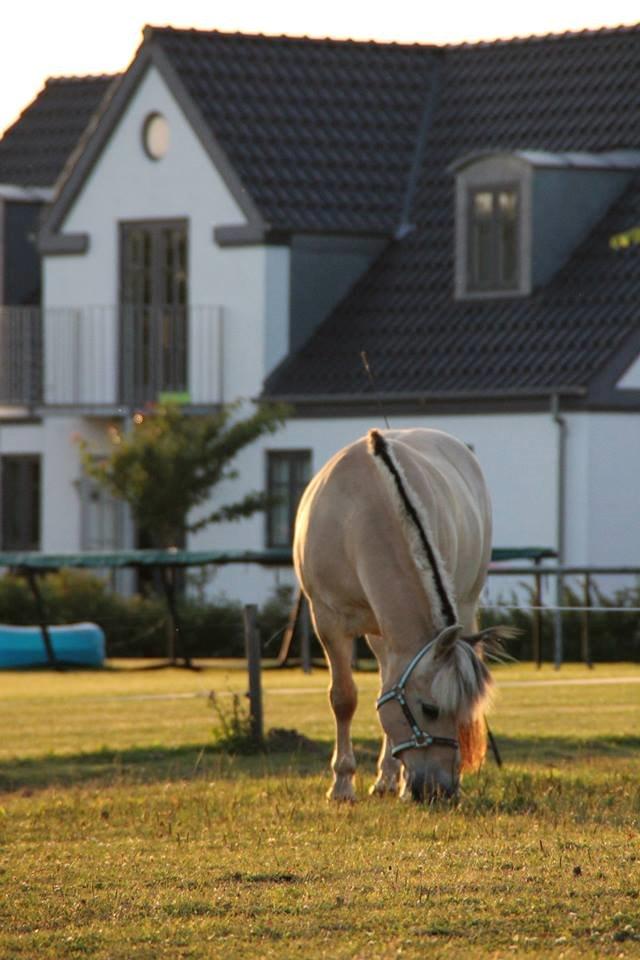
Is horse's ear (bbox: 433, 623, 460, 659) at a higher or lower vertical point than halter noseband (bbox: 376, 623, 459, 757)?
higher

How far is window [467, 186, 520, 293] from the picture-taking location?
112 feet

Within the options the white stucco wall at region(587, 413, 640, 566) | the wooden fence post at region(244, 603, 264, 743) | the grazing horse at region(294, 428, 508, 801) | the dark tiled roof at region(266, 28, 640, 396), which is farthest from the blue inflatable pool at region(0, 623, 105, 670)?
the grazing horse at region(294, 428, 508, 801)

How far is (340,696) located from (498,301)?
2030cm

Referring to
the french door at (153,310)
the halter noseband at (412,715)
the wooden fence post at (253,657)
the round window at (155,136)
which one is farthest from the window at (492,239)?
the halter noseband at (412,715)

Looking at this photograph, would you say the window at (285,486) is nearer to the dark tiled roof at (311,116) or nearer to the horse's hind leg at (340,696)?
the dark tiled roof at (311,116)

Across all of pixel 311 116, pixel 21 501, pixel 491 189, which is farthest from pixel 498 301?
pixel 21 501

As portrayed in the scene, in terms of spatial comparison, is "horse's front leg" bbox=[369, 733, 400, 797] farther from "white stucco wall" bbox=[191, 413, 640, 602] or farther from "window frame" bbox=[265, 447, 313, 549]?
"window frame" bbox=[265, 447, 313, 549]

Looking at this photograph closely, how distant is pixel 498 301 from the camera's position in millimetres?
33969

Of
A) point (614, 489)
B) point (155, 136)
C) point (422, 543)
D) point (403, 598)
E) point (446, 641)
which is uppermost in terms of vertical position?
point (155, 136)

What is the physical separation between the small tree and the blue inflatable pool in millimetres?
3650

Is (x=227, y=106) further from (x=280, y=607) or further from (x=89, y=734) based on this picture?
(x=89, y=734)

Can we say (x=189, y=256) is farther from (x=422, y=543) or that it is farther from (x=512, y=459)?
(x=422, y=543)

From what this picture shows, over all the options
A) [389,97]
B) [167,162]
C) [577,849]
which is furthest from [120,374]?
[577,849]

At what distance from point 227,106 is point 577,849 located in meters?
26.8
